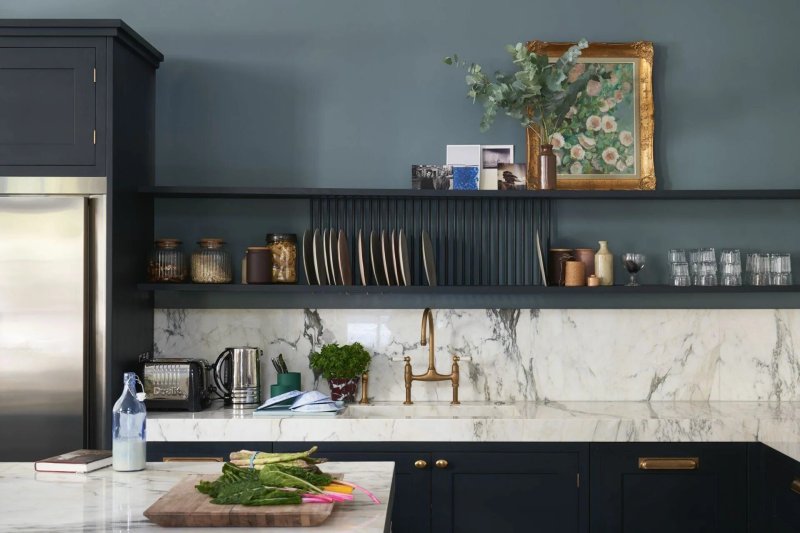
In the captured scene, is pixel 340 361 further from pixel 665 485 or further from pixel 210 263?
pixel 665 485

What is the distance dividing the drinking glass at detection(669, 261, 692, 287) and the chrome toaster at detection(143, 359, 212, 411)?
6.74ft

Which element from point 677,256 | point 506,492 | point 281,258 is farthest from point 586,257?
point 281,258

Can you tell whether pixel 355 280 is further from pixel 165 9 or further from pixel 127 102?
pixel 165 9

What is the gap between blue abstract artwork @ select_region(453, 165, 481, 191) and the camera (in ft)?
13.6

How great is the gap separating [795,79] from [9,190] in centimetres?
341

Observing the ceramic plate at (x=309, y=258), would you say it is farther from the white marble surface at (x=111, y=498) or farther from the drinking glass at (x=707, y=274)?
the drinking glass at (x=707, y=274)

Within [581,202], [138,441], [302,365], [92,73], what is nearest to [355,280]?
[302,365]

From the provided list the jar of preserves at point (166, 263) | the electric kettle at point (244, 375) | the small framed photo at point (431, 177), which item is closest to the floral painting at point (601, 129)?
the small framed photo at point (431, 177)

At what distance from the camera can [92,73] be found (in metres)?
3.68

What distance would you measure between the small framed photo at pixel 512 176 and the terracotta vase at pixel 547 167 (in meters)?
0.16

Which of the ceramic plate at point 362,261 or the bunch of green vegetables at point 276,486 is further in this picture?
the ceramic plate at point 362,261

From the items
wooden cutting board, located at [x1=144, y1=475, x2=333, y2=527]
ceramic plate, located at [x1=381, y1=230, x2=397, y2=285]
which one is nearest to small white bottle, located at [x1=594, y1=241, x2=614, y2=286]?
ceramic plate, located at [x1=381, y1=230, x2=397, y2=285]

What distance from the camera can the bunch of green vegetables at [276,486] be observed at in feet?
6.64

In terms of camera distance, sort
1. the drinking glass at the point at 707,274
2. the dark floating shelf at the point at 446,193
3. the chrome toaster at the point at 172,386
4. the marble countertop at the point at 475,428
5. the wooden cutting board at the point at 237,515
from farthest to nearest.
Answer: the drinking glass at the point at 707,274, the dark floating shelf at the point at 446,193, the chrome toaster at the point at 172,386, the marble countertop at the point at 475,428, the wooden cutting board at the point at 237,515
